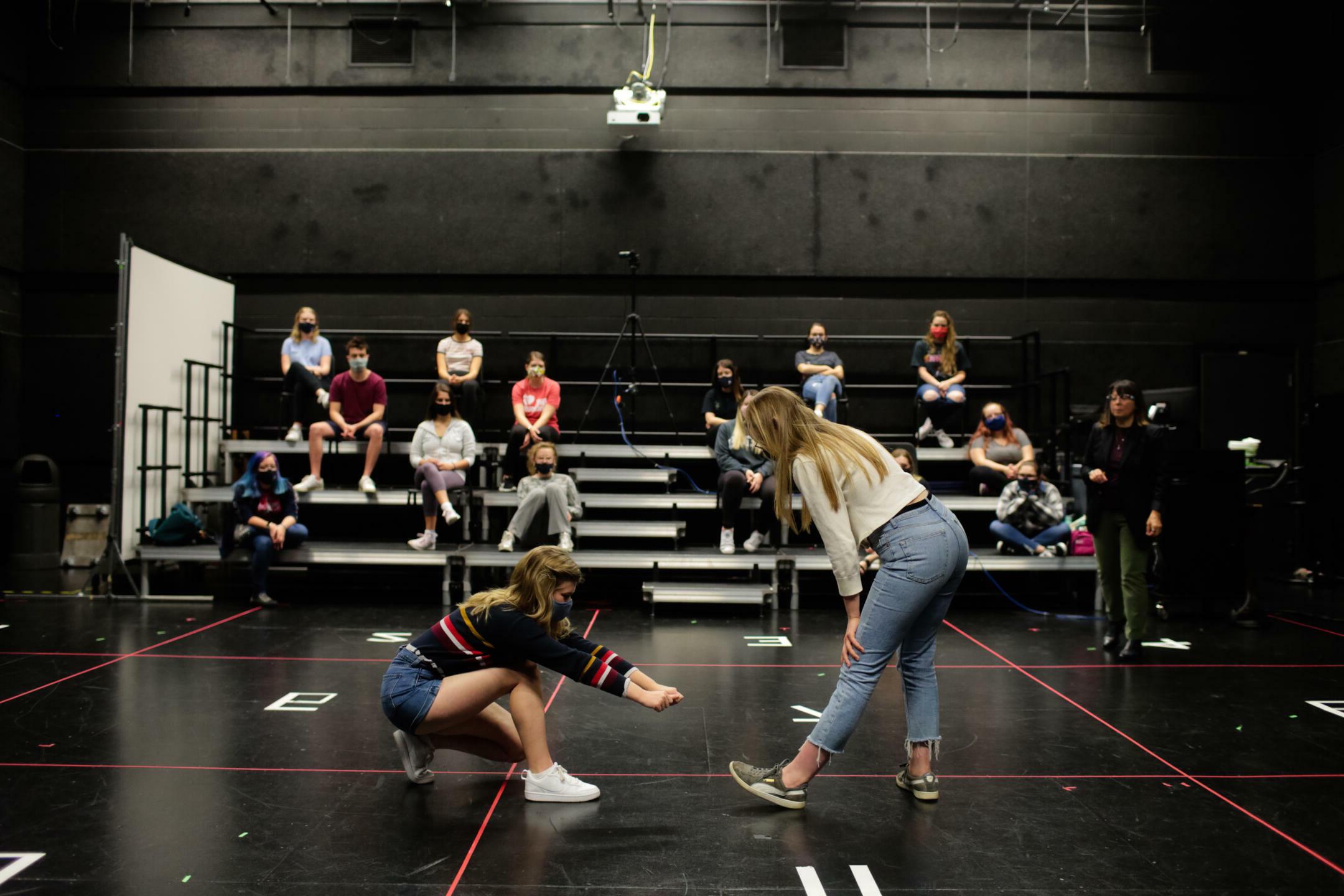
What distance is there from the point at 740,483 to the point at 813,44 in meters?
5.34

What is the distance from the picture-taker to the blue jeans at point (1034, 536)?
25.1ft

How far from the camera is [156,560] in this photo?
26.2 ft

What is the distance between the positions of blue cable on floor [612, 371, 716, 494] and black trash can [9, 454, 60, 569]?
18.1 feet

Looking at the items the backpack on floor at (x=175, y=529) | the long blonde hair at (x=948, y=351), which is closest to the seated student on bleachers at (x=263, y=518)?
the backpack on floor at (x=175, y=529)

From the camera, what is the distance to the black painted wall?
10227 mm

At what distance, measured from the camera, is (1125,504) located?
544 cm

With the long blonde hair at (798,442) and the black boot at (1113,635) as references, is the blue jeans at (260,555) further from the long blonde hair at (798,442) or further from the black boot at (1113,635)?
the black boot at (1113,635)

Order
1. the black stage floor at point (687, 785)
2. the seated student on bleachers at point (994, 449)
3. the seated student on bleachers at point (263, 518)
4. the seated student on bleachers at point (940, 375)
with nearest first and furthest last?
the black stage floor at point (687, 785) → the seated student on bleachers at point (263, 518) → the seated student on bleachers at point (994, 449) → the seated student on bleachers at point (940, 375)

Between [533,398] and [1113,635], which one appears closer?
[1113,635]

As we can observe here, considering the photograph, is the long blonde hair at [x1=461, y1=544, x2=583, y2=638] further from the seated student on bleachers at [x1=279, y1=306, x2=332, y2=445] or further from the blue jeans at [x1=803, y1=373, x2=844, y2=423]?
the seated student on bleachers at [x1=279, y1=306, x2=332, y2=445]

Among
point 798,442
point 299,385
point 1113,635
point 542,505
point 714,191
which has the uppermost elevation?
point 714,191

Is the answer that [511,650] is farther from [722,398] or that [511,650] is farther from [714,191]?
[714,191]

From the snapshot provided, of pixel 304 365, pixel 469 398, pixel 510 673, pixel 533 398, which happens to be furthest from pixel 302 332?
pixel 510 673

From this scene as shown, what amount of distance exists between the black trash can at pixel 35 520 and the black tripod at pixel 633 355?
510 cm
